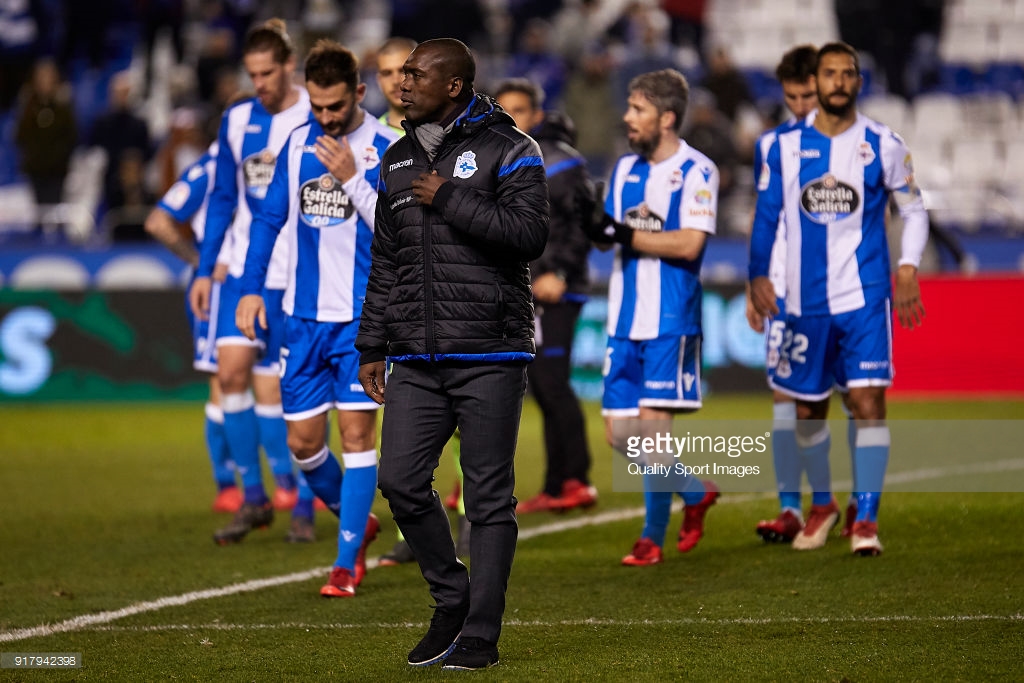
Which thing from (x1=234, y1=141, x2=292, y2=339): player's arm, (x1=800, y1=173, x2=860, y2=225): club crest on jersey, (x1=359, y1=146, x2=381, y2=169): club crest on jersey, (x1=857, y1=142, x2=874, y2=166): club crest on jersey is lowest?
(x1=234, y1=141, x2=292, y2=339): player's arm

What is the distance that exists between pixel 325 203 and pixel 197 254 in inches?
110

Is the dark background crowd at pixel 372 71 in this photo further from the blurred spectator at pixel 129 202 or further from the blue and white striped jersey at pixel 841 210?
the blue and white striped jersey at pixel 841 210

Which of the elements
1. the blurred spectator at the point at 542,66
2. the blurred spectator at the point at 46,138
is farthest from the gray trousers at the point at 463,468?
the blurred spectator at the point at 542,66

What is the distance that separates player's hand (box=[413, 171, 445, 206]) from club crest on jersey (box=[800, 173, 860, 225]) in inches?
112

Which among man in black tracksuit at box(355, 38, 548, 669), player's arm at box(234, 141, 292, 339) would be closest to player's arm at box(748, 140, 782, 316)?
player's arm at box(234, 141, 292, 339)

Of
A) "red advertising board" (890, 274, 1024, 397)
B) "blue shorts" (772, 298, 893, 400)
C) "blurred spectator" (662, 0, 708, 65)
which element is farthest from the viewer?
"blurred spectator" (662, 0, 708, 65)

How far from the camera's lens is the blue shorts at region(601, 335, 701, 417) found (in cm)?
683

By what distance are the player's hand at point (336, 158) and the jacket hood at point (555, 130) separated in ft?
8.34

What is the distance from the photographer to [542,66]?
18.9m

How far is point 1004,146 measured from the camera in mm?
18750

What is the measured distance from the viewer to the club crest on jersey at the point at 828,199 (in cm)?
698

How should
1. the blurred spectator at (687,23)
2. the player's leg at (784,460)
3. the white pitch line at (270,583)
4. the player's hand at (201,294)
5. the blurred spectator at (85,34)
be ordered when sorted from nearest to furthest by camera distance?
1. the white pitch line at (270,583)
2. the player's leg at (784,460)
3. the player's hand at (201,294)
4. the blurred spectator at (687,23)
5. the blurred spectator at (85,34)

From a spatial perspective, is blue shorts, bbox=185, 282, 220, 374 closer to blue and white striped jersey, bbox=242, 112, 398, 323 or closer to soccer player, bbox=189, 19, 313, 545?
soccer player, bbox=189, 19, 313, 545

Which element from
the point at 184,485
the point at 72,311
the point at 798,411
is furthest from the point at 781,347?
the point at 72,311
